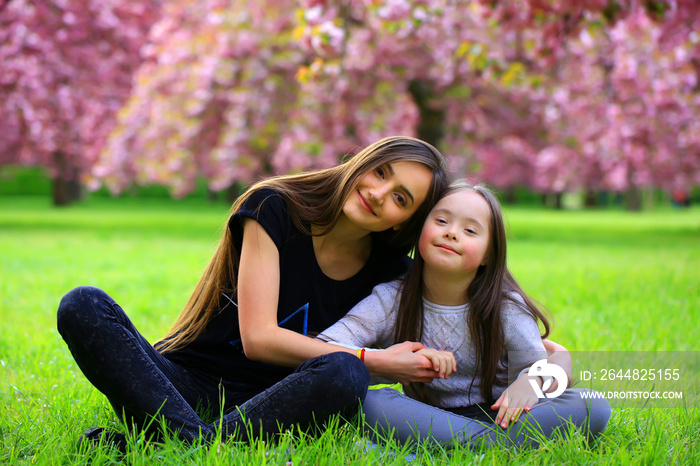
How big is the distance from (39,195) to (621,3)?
3172 centimetres

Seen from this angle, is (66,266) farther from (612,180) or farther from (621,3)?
(612,180)

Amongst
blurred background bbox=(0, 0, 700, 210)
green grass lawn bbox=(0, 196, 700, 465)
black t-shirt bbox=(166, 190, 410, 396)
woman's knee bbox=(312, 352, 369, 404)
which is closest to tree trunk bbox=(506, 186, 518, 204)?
blurred background bbox=(0, 0, 700, 210)

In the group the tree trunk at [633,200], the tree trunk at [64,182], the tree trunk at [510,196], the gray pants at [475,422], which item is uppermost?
the gray pants at [475,422]

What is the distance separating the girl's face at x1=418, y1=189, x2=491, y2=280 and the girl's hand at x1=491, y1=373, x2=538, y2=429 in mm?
430

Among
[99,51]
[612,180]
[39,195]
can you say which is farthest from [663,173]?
[39,195]

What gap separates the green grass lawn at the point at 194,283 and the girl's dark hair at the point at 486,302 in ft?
1.13

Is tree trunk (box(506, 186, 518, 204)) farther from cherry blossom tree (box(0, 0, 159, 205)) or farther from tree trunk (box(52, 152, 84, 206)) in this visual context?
cherry blossom tree (box(0, 0, 159, 205))

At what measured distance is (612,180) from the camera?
24.3 metres

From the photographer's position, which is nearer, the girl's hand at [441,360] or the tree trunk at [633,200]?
the girl's hand at [441,360]

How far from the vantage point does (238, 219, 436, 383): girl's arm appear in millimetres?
2119

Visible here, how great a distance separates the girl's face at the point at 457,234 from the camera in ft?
7.43

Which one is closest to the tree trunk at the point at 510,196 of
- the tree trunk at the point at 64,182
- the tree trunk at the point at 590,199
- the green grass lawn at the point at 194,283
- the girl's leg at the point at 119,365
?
the tree trunk at the point at 590,199

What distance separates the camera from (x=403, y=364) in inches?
83.0

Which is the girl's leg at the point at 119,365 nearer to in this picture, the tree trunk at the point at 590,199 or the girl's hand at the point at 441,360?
the girl's hand at the point at 441,360
